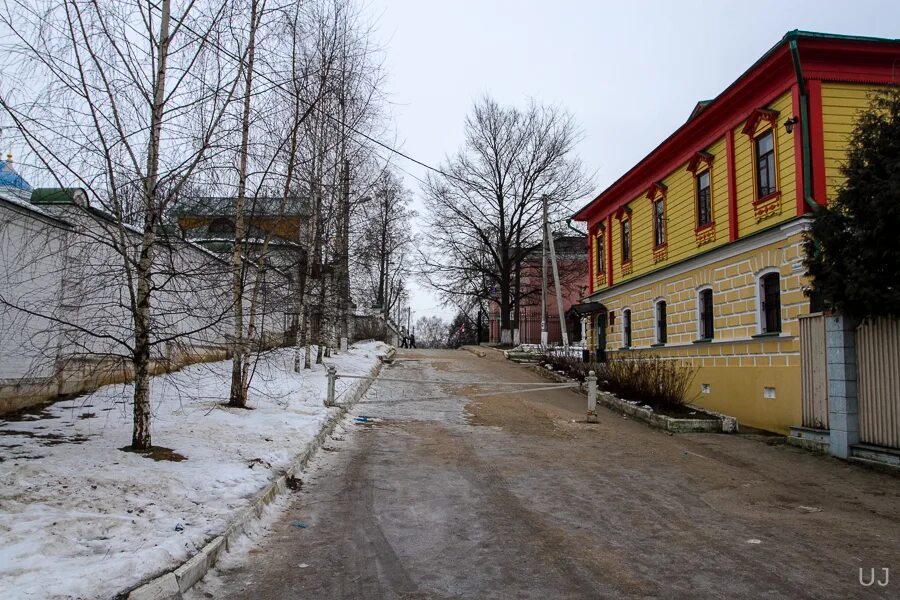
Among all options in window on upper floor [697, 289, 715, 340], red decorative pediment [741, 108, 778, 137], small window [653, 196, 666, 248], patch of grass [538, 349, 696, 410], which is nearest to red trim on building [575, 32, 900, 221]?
red decorative pediment [741, 108, 778, 137]

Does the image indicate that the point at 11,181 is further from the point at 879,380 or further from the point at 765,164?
the point at 765,164

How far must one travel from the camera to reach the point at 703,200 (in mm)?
17641

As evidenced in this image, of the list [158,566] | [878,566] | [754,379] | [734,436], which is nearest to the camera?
[158,566]

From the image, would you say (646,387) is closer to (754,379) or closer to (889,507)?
(754,379)

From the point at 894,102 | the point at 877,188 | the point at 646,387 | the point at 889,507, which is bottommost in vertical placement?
the point at 889,507

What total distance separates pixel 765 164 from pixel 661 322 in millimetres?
6777

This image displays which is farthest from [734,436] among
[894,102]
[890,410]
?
[894,102]

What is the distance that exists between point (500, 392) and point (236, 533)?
13.8 m

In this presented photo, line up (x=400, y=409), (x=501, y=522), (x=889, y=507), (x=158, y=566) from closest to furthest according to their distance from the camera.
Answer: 1. (x=158, y=566)
2. (x=501, y=522)
3. (x=889, y=507)
4. (x=400, y=409)

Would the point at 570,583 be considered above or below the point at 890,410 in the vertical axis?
below

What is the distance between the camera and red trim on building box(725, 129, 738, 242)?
51.0 ft

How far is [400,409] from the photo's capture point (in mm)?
15375

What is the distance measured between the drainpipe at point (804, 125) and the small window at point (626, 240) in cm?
1030

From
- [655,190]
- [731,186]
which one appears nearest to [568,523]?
[731,186]
